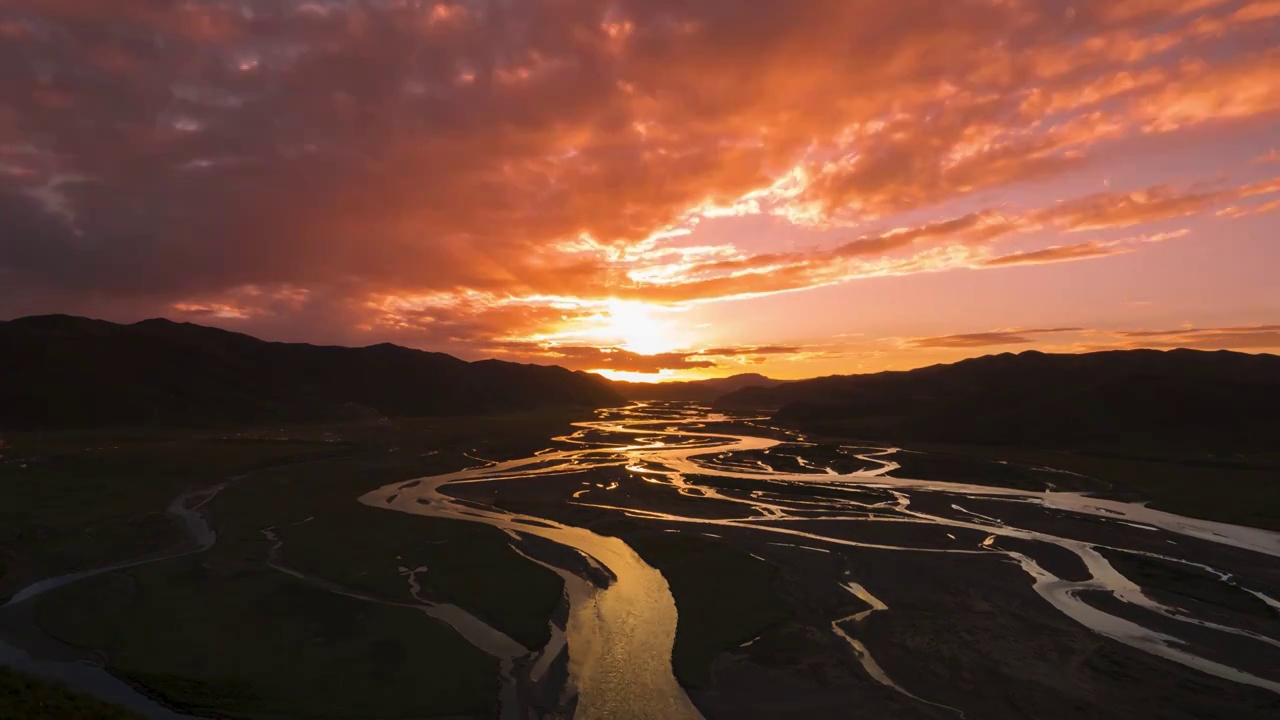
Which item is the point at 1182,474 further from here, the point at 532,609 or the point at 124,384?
the point at 124,384

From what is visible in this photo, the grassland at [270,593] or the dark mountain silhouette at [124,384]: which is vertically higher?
the dark mountain silhouette at [124,384]

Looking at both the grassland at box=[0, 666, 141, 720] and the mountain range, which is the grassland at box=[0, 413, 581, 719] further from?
the mountain range

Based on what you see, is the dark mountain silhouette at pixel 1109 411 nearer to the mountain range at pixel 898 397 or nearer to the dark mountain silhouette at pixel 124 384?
the mountain range at pixel 898 397

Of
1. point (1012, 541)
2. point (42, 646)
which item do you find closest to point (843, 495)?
point (1012, 541)

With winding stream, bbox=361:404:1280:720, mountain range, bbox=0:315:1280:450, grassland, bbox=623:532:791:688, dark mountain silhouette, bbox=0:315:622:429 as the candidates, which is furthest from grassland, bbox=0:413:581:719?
mountain range, bbox=0:315:1280:450

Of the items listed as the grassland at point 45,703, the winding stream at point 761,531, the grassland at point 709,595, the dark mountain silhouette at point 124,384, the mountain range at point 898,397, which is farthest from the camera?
the dark mountain silhouette at point 124,384

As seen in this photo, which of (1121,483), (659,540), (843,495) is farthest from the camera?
(1121,483)

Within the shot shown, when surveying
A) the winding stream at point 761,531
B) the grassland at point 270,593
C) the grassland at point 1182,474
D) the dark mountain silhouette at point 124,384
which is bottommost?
the grassland at point 1182,474

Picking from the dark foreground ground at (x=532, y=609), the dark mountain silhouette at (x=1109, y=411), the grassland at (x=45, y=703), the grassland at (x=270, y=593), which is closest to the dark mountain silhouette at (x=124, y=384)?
the grassland at (x=270, y=593)

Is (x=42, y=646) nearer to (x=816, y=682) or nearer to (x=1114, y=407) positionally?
(x=816, y=682)
